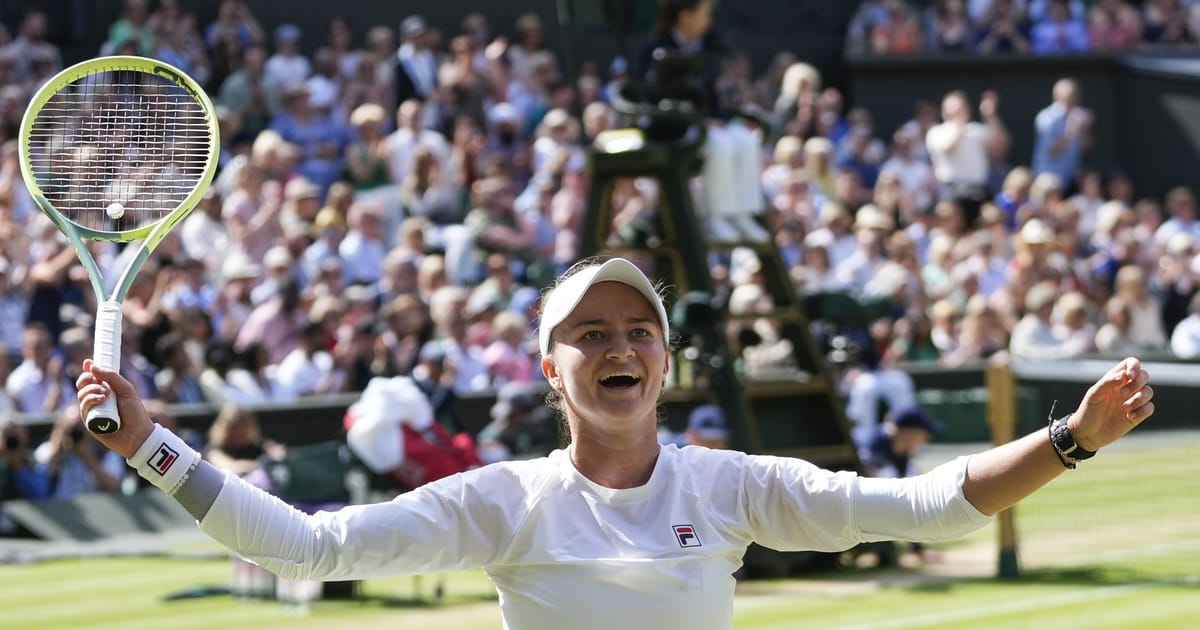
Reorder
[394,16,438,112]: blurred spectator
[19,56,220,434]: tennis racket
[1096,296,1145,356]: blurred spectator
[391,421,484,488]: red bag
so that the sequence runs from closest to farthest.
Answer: [19,56,220,434]: tennis racket → [391,421,484,488]: red bag → [1096,296,1145,356]: blurred spectator → [394,16,438,112]: blurred spectator

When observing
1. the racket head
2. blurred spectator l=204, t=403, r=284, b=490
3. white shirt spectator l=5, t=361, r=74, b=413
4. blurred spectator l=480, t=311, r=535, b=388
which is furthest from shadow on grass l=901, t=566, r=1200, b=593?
the racket head

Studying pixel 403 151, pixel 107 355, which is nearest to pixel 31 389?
pixel 403 151

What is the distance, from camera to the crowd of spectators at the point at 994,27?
910 inches

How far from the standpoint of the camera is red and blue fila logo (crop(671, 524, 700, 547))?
3.34 m

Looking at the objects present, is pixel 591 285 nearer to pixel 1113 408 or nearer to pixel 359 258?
pixel 1113 408

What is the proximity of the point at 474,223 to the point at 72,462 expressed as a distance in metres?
5.04

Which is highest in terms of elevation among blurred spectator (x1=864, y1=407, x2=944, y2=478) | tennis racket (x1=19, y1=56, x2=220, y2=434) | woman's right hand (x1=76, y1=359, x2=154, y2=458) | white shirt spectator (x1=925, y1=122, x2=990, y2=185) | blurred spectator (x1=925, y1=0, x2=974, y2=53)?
tennis racket (x1=19, y1=56, x2=220, y2=434)

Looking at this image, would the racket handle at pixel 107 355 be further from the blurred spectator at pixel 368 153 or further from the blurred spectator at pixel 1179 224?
the blurred spectator at pixel 1179 224

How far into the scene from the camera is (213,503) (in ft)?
10.6

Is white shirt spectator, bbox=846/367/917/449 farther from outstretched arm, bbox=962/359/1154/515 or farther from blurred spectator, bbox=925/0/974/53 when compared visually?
blurred spectator, bbox=925/0/974/53

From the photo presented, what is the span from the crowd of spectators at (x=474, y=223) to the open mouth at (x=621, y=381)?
25.1 feet

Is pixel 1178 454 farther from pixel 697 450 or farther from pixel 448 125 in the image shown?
pixel 697 450

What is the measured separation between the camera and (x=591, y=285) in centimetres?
346

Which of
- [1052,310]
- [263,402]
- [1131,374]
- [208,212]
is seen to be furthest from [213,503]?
[1052,310]
